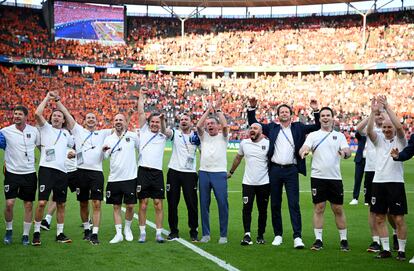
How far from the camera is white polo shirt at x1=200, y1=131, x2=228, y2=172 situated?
10516 millimetres

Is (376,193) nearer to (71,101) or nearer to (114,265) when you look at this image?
(114,265)

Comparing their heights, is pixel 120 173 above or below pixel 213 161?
below

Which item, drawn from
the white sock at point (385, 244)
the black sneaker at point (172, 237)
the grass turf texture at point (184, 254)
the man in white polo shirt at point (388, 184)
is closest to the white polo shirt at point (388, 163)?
the man in white polo shirt at point (388, 184)

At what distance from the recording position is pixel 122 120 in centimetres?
1039

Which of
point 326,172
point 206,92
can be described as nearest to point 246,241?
point 326,172

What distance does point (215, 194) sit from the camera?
10.5 meters

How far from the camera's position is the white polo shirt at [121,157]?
10.3 m

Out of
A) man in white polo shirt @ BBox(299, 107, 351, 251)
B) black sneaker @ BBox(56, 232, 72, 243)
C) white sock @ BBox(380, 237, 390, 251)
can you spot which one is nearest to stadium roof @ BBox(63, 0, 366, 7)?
man in white polo shirt @ BBox(299, 107, 351, 251)

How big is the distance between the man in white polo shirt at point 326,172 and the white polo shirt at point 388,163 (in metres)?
0.56

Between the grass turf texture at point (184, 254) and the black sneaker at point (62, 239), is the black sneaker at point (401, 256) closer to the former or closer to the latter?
the grass turf texture at point (184, 254)

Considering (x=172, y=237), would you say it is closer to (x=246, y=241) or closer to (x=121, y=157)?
(x=246, y=241)

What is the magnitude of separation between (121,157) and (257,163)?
7.98 ft

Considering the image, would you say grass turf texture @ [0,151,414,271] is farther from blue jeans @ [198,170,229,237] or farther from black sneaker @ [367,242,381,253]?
blue jeans @ [198,170,229,237]

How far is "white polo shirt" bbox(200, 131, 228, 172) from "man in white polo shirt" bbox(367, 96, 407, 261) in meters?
2.72
